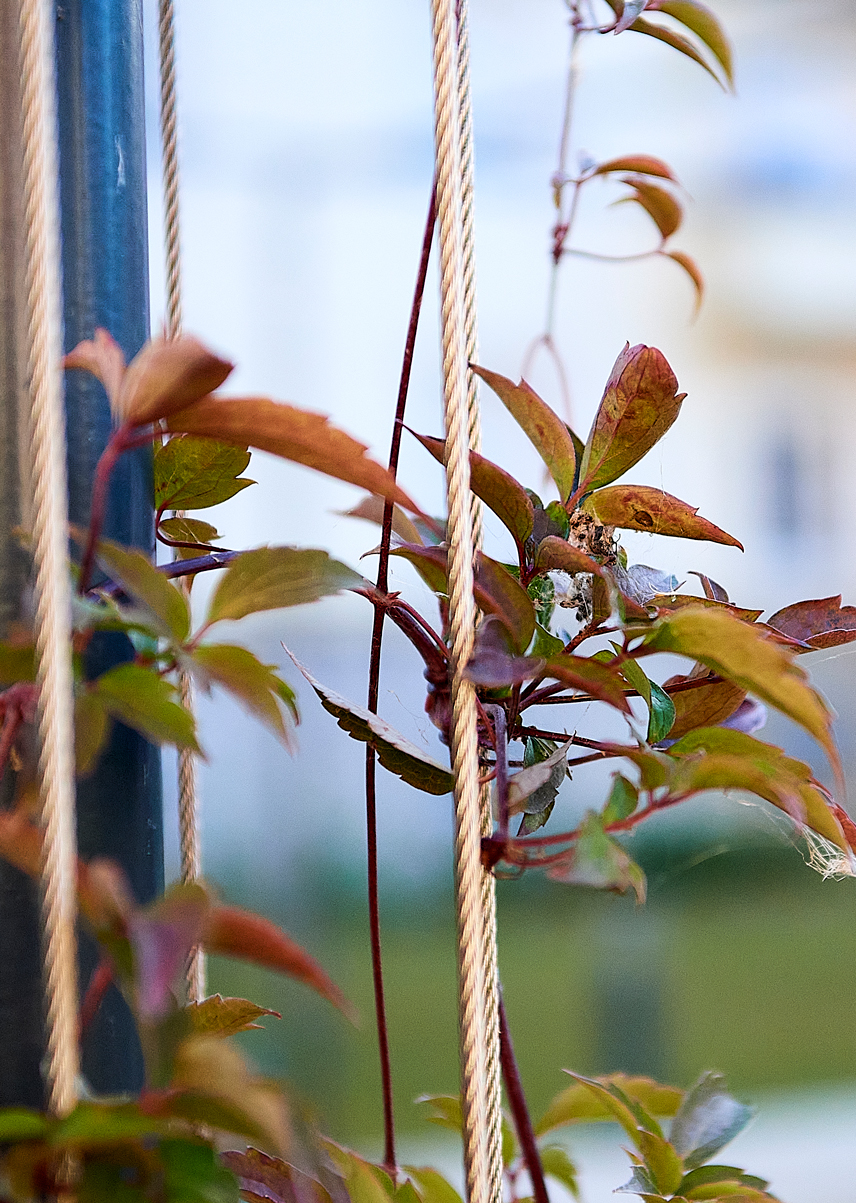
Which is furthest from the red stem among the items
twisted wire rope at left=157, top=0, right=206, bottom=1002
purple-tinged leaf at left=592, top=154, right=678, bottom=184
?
purple-tinged leaf at left=592, top=154, right=678, bottom=184

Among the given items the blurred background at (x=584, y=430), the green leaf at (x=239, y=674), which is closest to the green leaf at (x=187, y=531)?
the green leaf at (x=239, y=674)

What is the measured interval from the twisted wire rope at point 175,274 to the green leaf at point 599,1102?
0.13 meters

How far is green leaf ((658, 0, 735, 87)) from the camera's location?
0.31m

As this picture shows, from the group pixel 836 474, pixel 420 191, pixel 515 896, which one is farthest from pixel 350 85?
pixel 515 896

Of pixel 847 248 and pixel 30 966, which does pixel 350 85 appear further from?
pixel 30 966

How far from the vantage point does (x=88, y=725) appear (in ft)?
0.70

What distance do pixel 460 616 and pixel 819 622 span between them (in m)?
0.12

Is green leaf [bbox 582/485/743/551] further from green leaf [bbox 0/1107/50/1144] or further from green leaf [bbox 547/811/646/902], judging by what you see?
green leaf [bbox 0/1107/50/1144]

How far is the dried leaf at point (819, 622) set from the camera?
293 mm

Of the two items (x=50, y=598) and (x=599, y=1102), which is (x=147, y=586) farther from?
(x=599, y=1102)

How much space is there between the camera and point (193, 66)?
3.19m

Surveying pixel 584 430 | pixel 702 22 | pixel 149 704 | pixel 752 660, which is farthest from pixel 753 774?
pixel 584 430

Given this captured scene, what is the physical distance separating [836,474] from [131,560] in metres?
4.40

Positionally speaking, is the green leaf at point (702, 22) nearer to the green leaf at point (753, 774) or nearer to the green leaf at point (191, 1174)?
the green leaf at point (753, 774)
